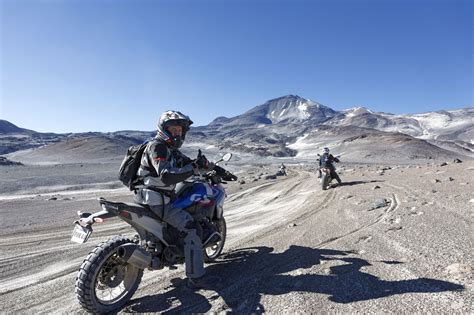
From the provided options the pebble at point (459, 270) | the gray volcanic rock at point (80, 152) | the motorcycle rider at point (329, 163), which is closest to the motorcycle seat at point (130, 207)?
the pebble at point (459, 270)

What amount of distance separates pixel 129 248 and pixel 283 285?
185 cm

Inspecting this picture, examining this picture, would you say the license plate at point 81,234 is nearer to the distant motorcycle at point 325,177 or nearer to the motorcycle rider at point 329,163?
the distant motorcycle at point 325,177

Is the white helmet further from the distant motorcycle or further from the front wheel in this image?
the distant motorcycle

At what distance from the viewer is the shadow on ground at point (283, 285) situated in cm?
383

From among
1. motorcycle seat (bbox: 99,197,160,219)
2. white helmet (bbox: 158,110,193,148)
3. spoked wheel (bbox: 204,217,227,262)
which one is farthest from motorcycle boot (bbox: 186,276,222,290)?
white helmet (bbox: 158,110,193,148)

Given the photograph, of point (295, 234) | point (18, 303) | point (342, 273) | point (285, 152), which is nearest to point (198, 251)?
point (342, 273)

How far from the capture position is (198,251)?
15.4 feet

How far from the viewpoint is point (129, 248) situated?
422 cm

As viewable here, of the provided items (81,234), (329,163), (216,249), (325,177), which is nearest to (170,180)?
(81,234)

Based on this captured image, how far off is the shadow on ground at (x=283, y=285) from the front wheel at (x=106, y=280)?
0.19m

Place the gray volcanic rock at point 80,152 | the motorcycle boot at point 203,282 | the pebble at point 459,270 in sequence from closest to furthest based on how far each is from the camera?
the pebble at point 459,270
the motorcycle boot at point 203,282
the gray volcanic rock at point 80,152

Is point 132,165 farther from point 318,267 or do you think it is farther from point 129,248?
point 318,267

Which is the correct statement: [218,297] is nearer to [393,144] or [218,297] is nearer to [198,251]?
[198,251]

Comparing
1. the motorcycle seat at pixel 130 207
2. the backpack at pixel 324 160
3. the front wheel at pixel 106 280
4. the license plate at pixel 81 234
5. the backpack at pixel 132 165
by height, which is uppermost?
the backpack at pixel 132 165
